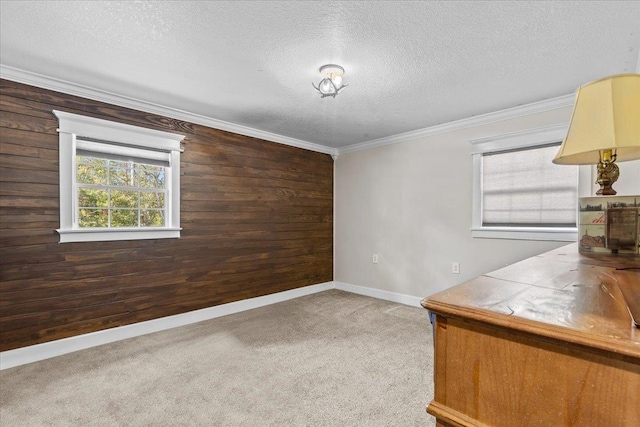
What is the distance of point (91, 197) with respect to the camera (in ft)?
9.33

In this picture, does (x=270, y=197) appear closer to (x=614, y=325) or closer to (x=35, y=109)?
(x=35, y=109)

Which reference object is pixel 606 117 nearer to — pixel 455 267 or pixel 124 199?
pixel 455 267

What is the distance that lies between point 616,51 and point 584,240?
1333mm

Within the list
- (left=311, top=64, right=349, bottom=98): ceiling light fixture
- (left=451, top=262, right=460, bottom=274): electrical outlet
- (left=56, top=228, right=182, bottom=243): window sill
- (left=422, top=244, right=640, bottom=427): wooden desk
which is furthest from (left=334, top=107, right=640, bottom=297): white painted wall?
(left=422, top=244, right=640, bottom=427): wooden desk

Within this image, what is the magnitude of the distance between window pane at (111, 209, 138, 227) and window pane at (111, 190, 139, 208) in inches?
2.1

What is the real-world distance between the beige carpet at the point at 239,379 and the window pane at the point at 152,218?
1099 mm

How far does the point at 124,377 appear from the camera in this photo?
2.25 meters

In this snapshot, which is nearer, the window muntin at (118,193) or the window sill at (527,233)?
the window muntin at (118,193)

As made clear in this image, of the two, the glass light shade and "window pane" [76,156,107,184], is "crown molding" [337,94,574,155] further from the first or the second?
"window pane" [76,156,107,184]

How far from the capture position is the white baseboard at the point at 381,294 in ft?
13.1

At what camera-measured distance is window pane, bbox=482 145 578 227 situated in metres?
2.97

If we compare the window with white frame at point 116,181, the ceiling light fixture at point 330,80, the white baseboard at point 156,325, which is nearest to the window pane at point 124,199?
the window with white frame at point 116,181

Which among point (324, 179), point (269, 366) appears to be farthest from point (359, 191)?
point (269, 366)

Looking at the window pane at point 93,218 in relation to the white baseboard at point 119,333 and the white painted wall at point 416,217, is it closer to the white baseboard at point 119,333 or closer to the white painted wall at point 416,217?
the white baseboard at point 119,333
